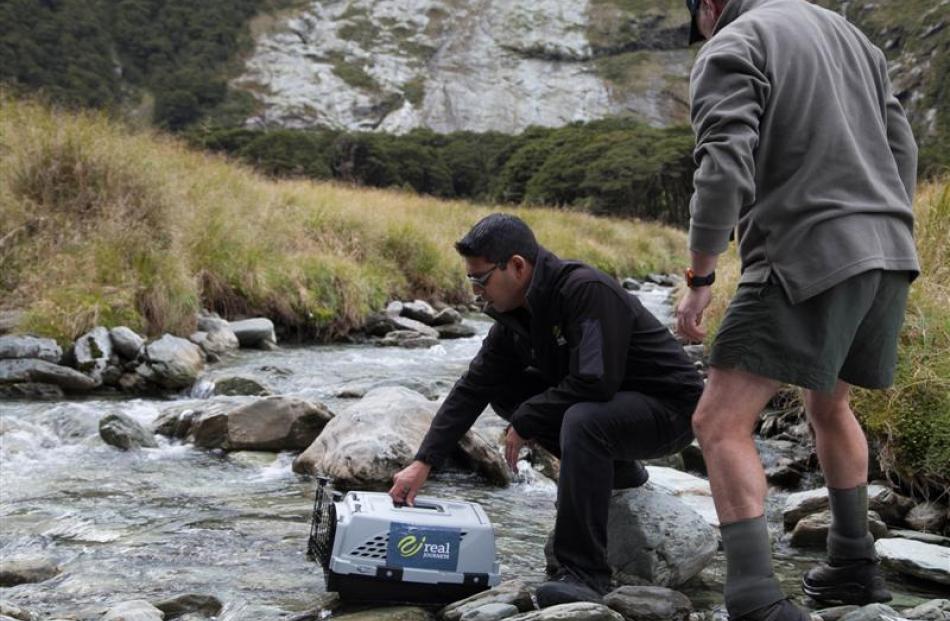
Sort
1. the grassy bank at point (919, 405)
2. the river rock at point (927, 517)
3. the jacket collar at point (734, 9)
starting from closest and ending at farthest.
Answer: the jacket collar at point (734, 9) → the river rock at point (927, 517) → the grassy bank at point (919, 405)

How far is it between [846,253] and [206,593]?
2.33 m

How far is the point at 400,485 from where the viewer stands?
2996 mm

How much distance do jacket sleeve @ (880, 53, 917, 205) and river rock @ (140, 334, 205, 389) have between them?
18.2 feet

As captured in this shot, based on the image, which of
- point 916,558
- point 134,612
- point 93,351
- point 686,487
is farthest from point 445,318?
point 134,612

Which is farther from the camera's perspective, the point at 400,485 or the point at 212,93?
the point at 212,93

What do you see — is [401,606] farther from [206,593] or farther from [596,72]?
[596,72]

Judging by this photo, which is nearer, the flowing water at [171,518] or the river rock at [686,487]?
the flowing water at [171,518]

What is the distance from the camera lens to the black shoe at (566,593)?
274 centimetres

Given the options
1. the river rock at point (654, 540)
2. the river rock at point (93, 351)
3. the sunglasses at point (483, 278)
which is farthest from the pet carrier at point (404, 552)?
the river rock at point (93, 351)

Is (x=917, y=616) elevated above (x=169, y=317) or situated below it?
above

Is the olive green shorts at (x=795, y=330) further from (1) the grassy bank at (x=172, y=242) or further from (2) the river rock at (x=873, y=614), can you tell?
(1) the grassy bank at (x=172, y=242)

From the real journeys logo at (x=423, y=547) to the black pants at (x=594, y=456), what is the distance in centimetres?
36

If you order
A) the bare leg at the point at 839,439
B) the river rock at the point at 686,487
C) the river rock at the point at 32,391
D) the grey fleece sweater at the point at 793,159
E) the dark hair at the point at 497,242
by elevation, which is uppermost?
the grey fleece sweater at the point at 793,159

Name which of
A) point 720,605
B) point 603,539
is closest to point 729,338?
point 603,539
